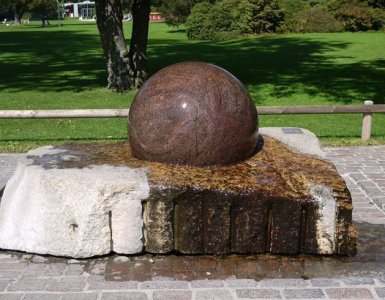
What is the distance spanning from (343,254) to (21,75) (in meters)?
18.4

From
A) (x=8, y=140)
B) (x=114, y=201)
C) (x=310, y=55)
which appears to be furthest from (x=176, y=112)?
(x=310, y=55)

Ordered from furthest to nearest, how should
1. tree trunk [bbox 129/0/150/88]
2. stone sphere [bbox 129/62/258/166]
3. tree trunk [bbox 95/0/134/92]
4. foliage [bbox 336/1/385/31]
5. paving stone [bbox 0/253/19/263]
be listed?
foliage [bbox 336/1/385/31]
tree trunk [bbox 129/0/150/88]
tree trunk [bbox 95/0/134/92]
stone sphere [bbox 129/62/258/166]
paving stone [bbox 0/253/19/263]

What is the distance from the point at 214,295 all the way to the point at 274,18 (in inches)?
1568

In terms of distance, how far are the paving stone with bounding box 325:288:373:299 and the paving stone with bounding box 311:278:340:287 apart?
103 mm

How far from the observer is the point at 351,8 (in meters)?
44.8

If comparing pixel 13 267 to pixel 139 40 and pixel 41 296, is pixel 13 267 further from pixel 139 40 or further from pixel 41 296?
pixel 139 40

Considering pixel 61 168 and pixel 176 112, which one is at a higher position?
pixel 176 112

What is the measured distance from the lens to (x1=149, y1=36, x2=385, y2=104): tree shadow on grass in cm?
1736

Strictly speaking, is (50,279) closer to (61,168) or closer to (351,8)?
(61,168)

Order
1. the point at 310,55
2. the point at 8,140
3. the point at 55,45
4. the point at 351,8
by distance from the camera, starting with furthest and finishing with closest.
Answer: the point at 351,8, the point at 55,45, the point at 310,55, the point at 8,140

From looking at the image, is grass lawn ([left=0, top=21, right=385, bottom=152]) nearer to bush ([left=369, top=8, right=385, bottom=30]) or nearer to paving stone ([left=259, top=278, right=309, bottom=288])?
paving stone ([left=259, top=278, right=309, bottom=288])

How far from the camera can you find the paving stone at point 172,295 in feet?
16.3

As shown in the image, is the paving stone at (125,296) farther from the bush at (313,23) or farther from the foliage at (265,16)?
Result: the bush at (313,23)

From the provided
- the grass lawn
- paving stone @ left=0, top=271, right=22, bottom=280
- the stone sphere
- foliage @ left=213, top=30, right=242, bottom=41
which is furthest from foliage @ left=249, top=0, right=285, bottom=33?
paving stone @ left=0, top=271, right=22, bottom=280
